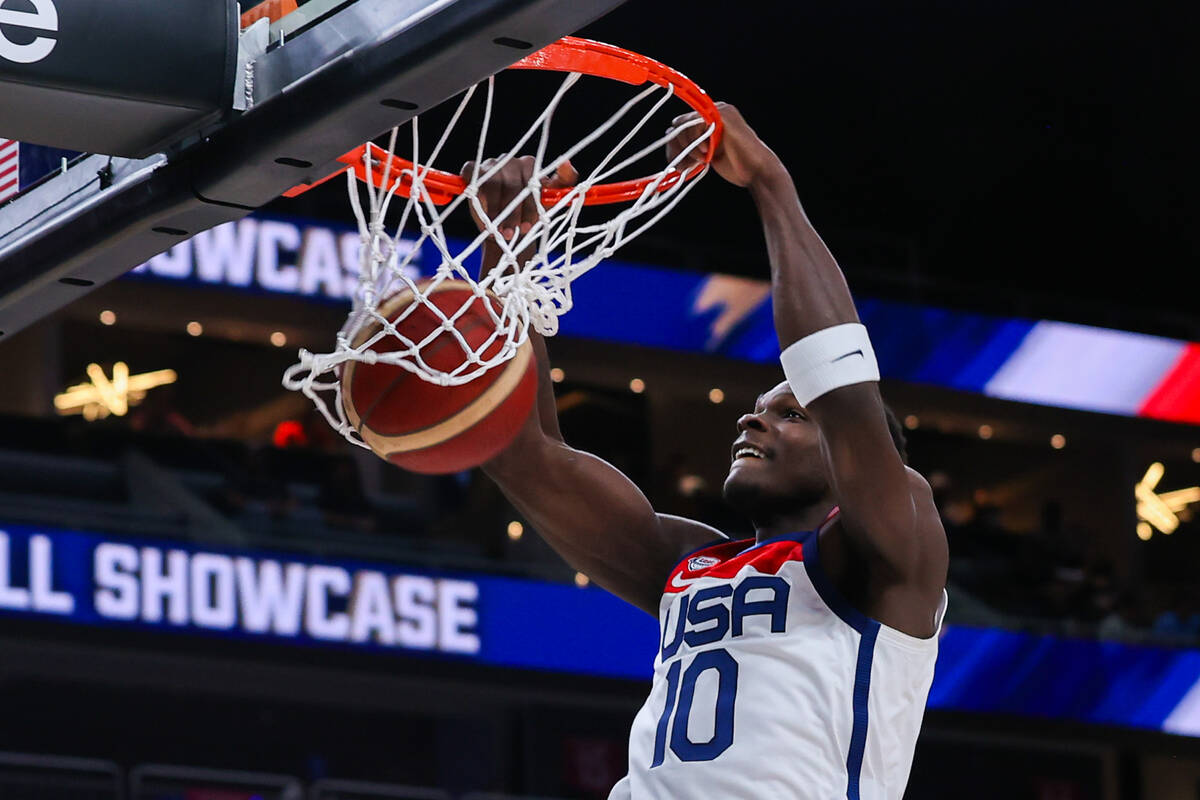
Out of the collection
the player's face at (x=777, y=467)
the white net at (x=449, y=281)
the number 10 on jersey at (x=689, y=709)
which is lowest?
the number 10 on jersey at (x=689, y=709)

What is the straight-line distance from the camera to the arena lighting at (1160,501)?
18344mm

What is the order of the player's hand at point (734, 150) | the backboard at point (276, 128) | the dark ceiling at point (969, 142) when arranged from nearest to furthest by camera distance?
the backboard at point (276, 128)
the player's hand at point (734, 150)
the dark ceiling at point (969, 142)

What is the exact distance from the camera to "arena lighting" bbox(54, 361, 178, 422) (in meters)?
16.0

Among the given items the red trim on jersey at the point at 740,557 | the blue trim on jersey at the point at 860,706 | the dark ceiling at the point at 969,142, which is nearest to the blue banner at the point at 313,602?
the dark ceiling at the point at 969,142

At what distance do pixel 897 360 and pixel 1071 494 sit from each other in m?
4.38

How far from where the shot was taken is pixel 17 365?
48.7 ft

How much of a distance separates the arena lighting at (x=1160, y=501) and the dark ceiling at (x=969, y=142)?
1631 millimetres

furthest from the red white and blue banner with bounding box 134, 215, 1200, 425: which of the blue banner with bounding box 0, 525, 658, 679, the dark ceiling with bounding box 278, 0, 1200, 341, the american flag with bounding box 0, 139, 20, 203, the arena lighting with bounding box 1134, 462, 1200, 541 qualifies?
the american flag with bounding box 0, 139, 20, 203

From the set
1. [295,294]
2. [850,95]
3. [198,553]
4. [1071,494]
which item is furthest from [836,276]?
[1071,494]

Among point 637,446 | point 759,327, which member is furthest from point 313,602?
point 637,446

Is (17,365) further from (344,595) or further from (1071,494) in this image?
(1071,494)

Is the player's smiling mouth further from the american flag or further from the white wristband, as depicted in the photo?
the american flag

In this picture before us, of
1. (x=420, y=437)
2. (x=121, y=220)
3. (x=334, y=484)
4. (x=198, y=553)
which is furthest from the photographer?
(x=334, y=484)

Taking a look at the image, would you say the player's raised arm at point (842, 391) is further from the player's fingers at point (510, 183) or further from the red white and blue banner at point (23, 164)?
the red white and blue banner at point (23, 164)
